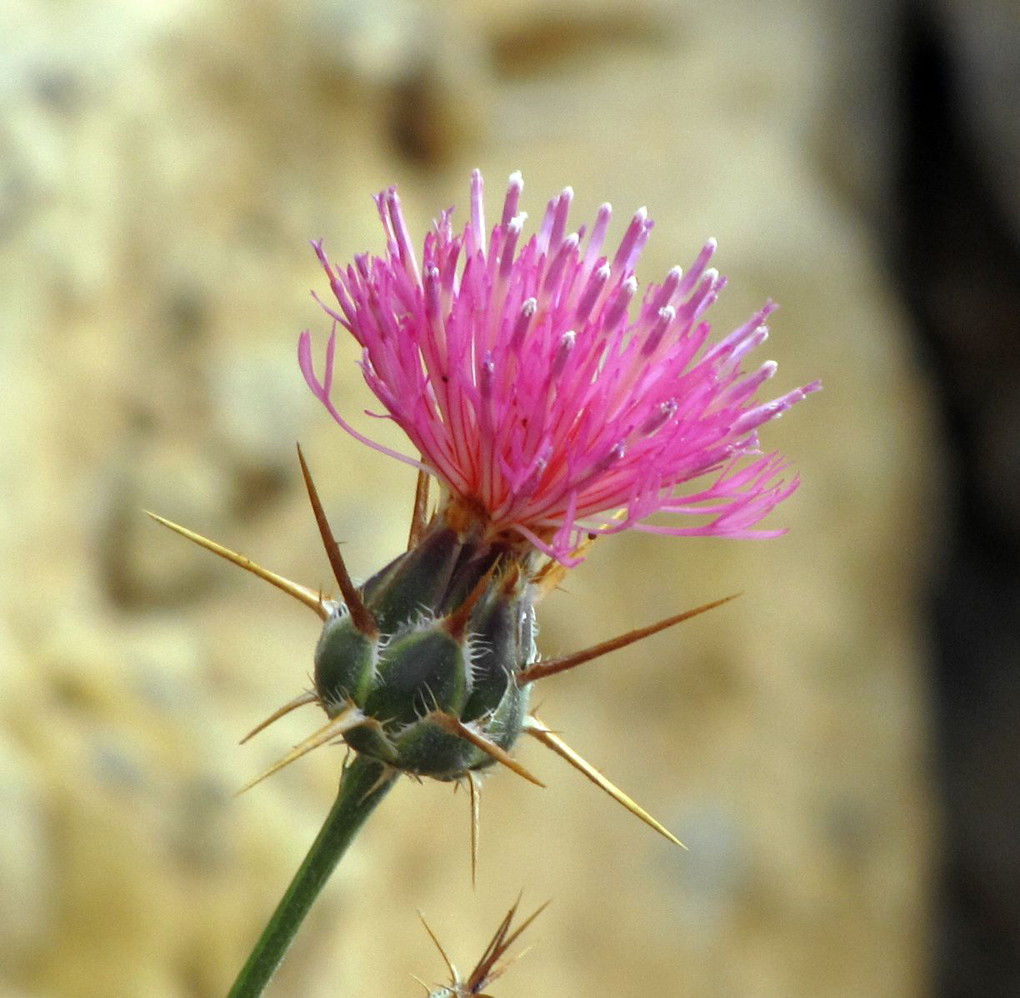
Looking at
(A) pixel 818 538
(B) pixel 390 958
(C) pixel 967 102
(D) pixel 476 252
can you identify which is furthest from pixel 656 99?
(D) pixel 476 252

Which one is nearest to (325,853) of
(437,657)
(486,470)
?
(437,657)

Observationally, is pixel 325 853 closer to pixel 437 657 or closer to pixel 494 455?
pixel 437 657

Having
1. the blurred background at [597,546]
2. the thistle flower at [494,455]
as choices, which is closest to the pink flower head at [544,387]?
the thistle flower at [494,455]

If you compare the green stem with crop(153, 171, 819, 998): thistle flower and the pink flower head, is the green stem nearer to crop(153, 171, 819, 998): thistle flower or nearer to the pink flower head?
crop(153, 171, 819, 998): thistle flower

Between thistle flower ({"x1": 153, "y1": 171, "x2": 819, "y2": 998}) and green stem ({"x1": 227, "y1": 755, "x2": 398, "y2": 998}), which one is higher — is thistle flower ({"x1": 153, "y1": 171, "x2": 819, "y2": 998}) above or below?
above

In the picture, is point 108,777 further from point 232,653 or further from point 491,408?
point 491,408

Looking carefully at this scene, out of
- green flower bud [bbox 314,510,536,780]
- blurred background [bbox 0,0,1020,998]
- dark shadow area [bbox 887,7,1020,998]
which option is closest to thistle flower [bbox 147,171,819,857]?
green flower bud [bbox 314,510,536,780]
